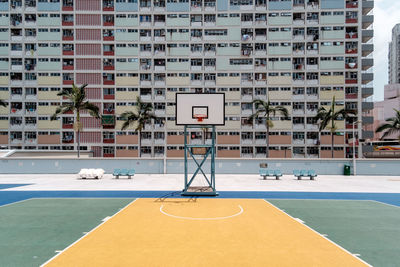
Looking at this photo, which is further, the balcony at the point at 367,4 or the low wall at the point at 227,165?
the balcony at the point at 367,4

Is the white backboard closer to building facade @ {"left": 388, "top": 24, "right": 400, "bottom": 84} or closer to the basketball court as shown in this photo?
the basketball court

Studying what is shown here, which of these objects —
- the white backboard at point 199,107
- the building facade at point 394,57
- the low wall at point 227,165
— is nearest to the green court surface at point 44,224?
the white backboard at point 199,107

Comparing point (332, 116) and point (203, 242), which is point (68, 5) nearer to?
point (332, 116)

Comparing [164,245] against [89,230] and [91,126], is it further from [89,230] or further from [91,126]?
[91,126]

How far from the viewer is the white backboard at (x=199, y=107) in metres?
18.8

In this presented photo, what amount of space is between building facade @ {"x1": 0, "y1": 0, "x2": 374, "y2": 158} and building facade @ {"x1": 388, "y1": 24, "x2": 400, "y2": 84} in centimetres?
14247

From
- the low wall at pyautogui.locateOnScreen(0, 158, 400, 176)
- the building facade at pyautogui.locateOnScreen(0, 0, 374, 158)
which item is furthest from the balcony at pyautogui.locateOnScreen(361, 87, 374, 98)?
the low wall at pyautogui.locateOnScreen(0, 158, 400, 176)

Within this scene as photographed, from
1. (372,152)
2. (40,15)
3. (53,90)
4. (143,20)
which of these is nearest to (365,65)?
(372,152)

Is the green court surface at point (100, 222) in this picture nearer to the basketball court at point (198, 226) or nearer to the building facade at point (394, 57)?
the basketball court at point (198, 226)

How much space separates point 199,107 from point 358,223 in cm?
1250

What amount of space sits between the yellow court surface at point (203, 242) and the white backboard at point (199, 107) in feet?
24.3

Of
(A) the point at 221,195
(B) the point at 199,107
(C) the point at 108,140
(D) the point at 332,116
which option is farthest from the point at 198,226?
(C) the point at 108,140

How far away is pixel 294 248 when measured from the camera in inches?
350

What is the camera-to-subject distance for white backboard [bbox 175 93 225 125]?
61.7 ft
